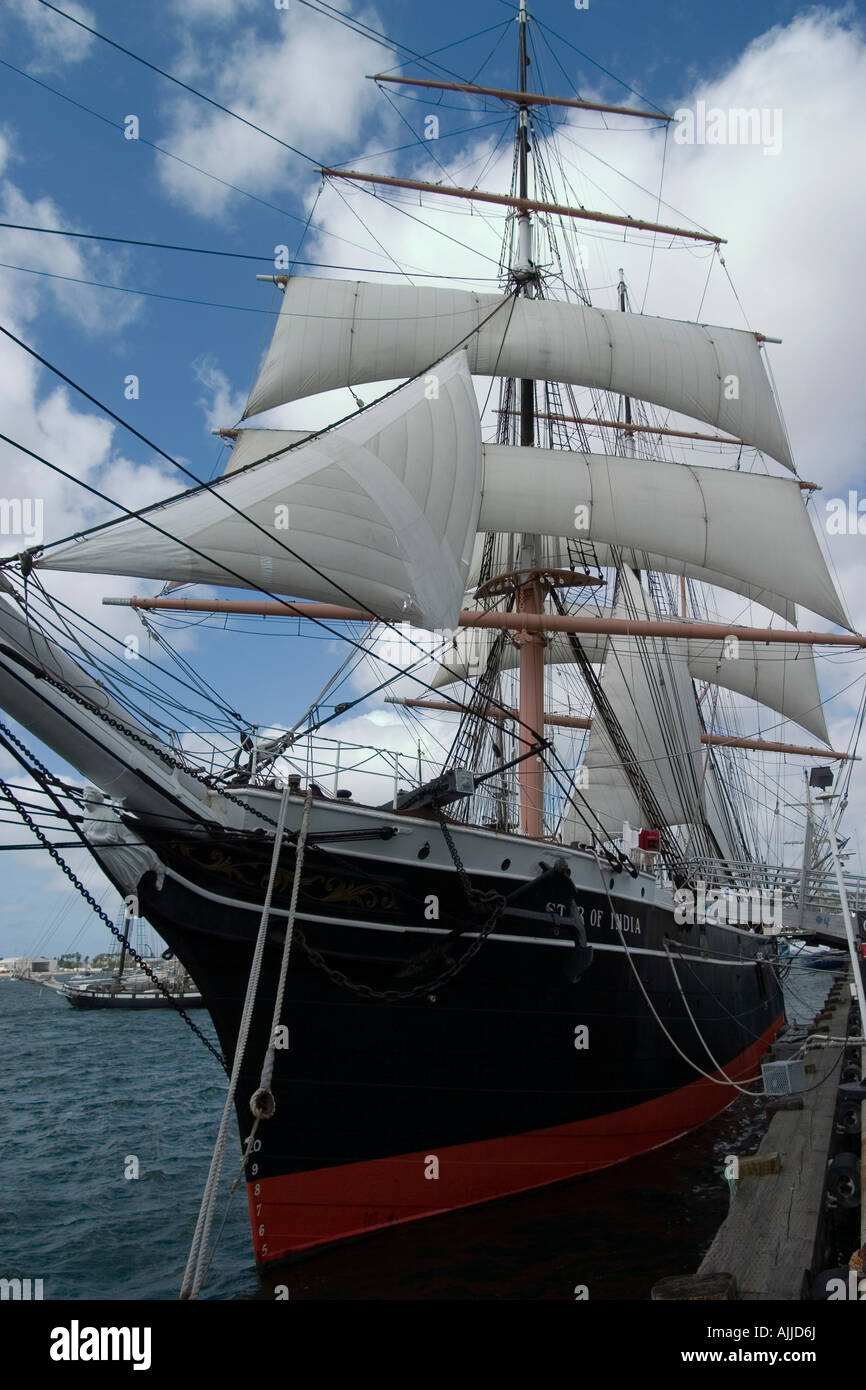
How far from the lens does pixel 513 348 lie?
21.9 meters

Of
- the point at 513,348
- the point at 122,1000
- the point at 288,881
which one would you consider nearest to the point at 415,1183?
the point at 288,881

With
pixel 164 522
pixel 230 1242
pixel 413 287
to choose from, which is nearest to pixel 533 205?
pixel 413 287

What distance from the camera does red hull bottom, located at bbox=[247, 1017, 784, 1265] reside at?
9.18 metres

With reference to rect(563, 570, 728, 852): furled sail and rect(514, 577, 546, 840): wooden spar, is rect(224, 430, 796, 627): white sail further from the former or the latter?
rect(514, 577, 546, 840): wooden spar

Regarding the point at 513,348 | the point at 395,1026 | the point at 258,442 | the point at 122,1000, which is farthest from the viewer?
the point at 122,1000

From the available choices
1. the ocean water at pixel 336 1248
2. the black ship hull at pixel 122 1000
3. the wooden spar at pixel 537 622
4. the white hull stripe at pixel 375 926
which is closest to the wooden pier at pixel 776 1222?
the ocean water at pixel 336 1248

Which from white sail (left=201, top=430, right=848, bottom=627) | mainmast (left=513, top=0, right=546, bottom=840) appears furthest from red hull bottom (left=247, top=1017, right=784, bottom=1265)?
white sail (left=201, top=430, right=848, bottom=627)

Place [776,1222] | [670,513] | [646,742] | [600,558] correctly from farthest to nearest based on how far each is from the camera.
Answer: [646,742]
[600,558]
[670,513]
[776,1222]

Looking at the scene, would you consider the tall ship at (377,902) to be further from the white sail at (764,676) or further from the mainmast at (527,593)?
the white sail at (764,676)

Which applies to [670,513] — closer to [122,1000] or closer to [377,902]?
[377,902]

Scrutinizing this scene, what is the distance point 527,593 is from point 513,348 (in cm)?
593

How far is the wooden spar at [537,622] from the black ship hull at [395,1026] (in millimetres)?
6037

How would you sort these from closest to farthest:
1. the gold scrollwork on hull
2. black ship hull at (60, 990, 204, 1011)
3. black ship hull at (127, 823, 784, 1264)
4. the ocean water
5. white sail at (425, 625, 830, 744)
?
1. the gold scrollwork on hull
2. the ocean water
3. black ship hull at (127, 823, 784, 1264)
4. white sail at (425, 625, 830, 744)
5. black ship hull at (60, 990, 204, 1011)

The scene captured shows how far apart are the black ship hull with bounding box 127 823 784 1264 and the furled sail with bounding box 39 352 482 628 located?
2.58 meters
